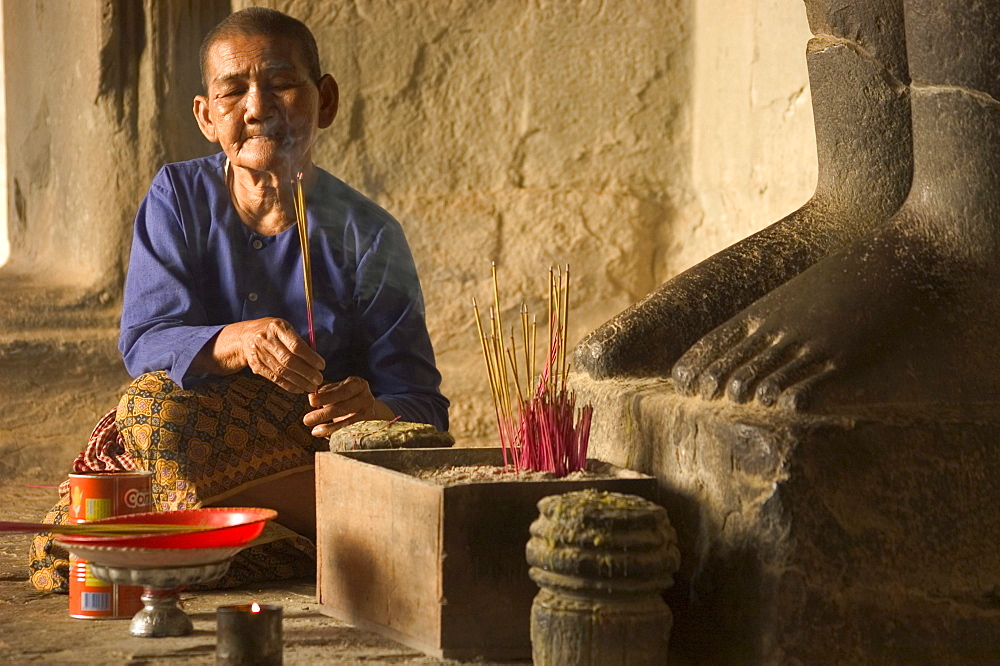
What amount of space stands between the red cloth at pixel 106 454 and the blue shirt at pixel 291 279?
0.13m

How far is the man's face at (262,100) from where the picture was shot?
255cm

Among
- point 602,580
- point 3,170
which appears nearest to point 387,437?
point 602,580

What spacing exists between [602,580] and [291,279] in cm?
110

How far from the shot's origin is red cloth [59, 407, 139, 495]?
98.2 inches

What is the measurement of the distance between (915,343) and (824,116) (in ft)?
2.04

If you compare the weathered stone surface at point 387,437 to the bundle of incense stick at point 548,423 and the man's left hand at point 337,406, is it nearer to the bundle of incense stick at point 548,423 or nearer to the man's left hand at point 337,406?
the man's left hand at point 337,406

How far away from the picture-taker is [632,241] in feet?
13.7

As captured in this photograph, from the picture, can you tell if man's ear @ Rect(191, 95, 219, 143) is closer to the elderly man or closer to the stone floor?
the elderly man

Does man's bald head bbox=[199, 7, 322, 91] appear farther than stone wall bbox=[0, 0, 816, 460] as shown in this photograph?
No

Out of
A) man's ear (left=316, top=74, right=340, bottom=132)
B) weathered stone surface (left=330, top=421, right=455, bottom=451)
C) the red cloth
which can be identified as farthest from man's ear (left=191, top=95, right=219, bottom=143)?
weathered stone surface (left=330, top=421, right=455, bottom=451)

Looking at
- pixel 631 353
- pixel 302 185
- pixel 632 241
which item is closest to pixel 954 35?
pixel 631 353

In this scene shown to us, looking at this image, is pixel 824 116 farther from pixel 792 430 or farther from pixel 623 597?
pixel 623 597

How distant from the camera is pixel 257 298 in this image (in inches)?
102

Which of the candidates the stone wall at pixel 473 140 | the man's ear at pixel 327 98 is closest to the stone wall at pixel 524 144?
the stone wall at pixel 473 140
